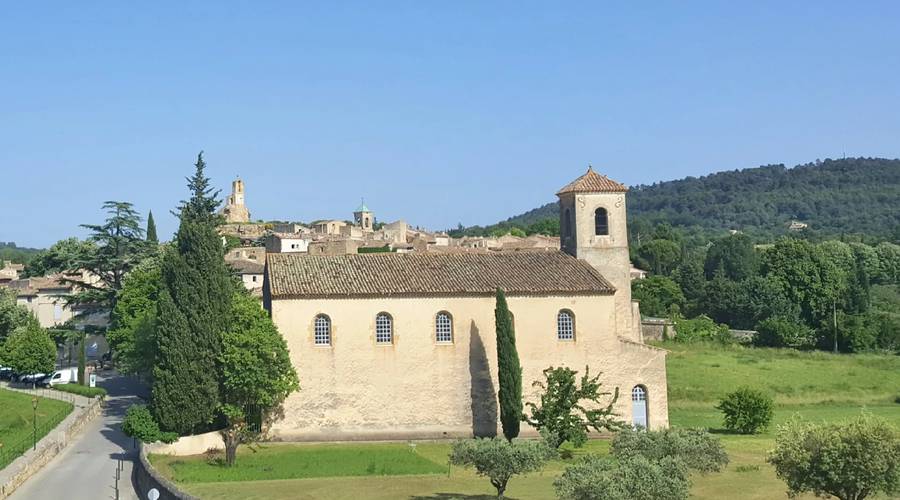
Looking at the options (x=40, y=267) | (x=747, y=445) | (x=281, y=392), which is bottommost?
(x=747, y=445)

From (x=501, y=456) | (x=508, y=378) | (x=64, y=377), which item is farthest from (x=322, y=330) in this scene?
→ (x=64, y=377)

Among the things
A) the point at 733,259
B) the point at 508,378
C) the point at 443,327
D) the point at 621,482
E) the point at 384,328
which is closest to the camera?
the point at 621,482

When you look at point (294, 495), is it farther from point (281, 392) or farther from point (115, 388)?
point (115, 388)

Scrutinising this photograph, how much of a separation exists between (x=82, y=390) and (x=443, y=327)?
24.0 m

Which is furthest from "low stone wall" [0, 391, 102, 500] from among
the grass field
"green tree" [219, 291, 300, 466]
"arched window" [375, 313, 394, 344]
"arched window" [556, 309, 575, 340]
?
"arched window" [556, 309, 575, 340]

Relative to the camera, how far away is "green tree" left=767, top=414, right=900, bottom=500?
23547 mm

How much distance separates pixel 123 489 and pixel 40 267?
123 ft

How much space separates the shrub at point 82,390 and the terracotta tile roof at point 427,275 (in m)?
17.9

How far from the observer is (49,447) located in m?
41.3

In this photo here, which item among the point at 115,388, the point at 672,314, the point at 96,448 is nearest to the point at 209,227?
the point at 96,448

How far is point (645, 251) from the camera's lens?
5684 inches

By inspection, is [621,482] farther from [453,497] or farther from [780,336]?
[780,336]

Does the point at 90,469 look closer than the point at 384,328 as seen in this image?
Yes

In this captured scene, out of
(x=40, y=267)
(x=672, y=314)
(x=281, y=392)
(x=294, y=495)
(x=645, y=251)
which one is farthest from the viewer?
(x=645, y=251)
